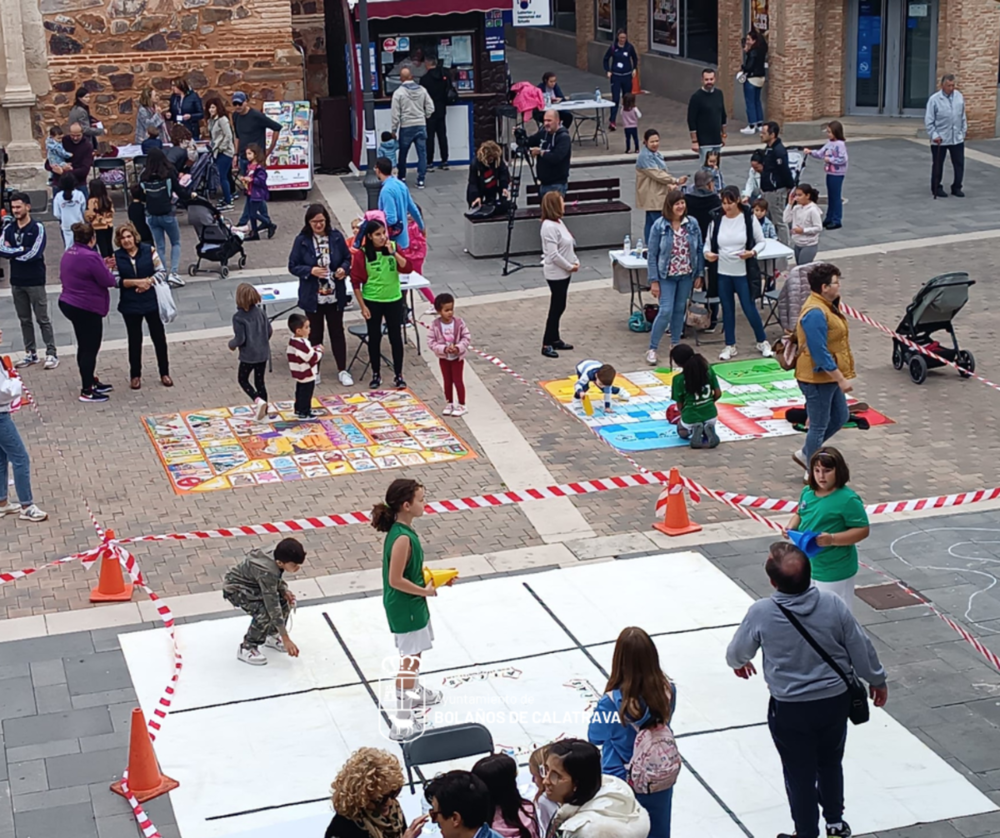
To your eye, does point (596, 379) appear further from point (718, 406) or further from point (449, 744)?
point (449, 744)

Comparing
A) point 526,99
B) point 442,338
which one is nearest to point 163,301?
point 442,338

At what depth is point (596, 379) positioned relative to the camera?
14070mm

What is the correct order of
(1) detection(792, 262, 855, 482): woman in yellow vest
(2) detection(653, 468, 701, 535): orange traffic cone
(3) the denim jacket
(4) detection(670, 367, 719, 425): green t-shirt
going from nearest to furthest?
(1) detection(792, 262, 855, 482): woman in yellow vest → (2) detection(653, 468, 701, 535): orange traffic cone → (4) detection(670, 367, 719, 425): green t-shirt → (3) the denim jacket

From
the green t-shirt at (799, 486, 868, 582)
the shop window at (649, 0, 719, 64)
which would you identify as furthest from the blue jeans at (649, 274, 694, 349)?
the shop window at (649, 0, 719, 64)

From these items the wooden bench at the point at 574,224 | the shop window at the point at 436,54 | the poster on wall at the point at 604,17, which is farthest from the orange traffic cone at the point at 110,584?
the poster on wall at the point at 604,17

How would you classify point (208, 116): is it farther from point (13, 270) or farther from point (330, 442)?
point (330, 442)

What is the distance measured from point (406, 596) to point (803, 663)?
7.79 ft

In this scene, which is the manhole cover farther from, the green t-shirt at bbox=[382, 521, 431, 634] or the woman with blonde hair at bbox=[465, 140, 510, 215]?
the woman with blonde hair at bbox=[465, 140, 510, 215]

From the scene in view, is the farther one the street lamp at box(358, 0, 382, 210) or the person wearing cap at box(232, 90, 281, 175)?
the person wearing cap at box(232, 90, 281, 175)

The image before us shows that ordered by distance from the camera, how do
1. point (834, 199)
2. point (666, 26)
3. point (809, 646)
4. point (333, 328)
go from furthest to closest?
point (666, 26) < point (834, 199) < point (333, 328) < point (809, 646)

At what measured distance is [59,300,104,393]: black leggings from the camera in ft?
47.9

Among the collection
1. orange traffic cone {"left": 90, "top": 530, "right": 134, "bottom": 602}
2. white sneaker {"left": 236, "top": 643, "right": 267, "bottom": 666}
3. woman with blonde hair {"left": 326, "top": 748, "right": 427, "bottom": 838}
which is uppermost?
woman with blonde hair {"left": 326, "top": 748, "right": 427, "bottom": 838}

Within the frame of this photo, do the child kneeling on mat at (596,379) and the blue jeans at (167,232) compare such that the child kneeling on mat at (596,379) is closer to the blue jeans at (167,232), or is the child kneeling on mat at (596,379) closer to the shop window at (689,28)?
the blue jeans at (167,232)

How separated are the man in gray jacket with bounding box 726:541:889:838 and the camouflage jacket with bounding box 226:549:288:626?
3160mm
